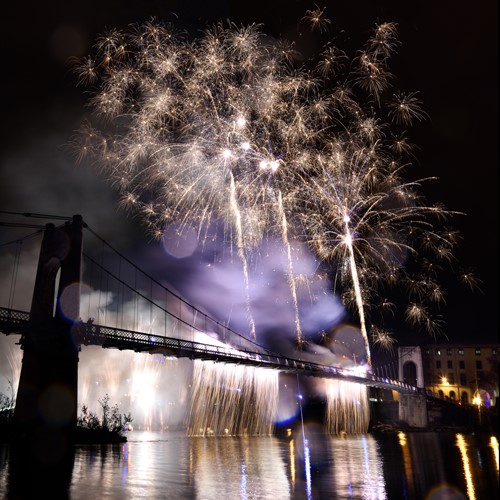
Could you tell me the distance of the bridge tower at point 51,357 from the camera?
119ft

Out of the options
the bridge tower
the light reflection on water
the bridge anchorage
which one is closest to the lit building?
the bridge anchorage

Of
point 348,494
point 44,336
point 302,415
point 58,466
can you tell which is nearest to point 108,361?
point 302,415

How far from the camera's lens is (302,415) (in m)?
76.6

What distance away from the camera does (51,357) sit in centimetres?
3841

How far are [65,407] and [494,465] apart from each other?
27.4 meters

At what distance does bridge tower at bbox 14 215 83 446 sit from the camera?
119 feet

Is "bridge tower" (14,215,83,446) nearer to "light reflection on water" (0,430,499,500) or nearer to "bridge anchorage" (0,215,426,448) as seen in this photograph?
"bridge anchorage" (0,215,426,448)

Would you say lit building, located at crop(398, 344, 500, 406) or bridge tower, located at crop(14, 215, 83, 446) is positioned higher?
lit building, located at crop(398, 344, 500, 406)

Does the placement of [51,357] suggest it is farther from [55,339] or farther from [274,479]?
[274,479]

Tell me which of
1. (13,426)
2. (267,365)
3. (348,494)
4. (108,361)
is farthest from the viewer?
(108,361)

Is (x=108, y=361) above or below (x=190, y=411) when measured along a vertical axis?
above

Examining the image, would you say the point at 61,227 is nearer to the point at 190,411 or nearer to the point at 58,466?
the point at 58,466

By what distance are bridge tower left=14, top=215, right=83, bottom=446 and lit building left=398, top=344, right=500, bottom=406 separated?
105862 mm

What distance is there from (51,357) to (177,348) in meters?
12.3
